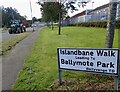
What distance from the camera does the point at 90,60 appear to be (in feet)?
16.4

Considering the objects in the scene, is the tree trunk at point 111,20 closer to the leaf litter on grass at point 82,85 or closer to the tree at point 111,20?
the tree at point 111,20

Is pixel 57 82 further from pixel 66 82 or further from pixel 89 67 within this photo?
pixel 89 67

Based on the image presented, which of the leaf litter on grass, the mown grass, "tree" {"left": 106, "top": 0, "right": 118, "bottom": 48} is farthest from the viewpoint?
the mown grass

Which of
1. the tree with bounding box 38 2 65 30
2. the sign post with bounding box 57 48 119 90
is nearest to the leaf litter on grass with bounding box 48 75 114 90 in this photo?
the sign post with bounding box 57 48 119 90

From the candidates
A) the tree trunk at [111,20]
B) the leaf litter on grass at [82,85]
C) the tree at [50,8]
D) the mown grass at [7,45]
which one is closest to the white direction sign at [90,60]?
the leaf litter on grass at [82,85]

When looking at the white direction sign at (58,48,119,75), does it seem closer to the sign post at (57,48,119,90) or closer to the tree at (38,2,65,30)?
the sign post at (57,48,119,90)

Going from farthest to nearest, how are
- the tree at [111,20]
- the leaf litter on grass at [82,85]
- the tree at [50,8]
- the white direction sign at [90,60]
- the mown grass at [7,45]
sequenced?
1. the tree at [50,8]
2. the mown grass at [7,45]
3. the tree at [111,20]
4. the leaf litter on grass at [82,85]
5. the white direction sign at [90,60]

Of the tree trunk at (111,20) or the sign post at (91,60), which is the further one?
the tree trunk at (111,20)

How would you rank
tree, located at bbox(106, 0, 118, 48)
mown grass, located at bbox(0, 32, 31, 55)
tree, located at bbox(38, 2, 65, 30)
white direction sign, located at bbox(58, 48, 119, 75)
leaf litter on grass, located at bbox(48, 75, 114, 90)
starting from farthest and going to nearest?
1. tree, located at bbox(38, 2, 65, 30)
2. mown grass, located at bbox(0, 32, 31, 55)
3. tree, located at bbox(106, 0, 118, 48)
4. leaf litter on grass, located at bbox(48, 75, 114, 90)
5. white direction sign, located at bbox(58, 48, 119, 75)

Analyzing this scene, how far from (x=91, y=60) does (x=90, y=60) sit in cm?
3

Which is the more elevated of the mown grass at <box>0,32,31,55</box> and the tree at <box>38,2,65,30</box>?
the tree at <box>38,2,65,30</box>

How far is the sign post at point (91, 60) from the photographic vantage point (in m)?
4.70

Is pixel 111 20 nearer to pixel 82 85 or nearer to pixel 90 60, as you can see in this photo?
pixel 90 60

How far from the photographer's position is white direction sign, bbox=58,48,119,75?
4699mm
